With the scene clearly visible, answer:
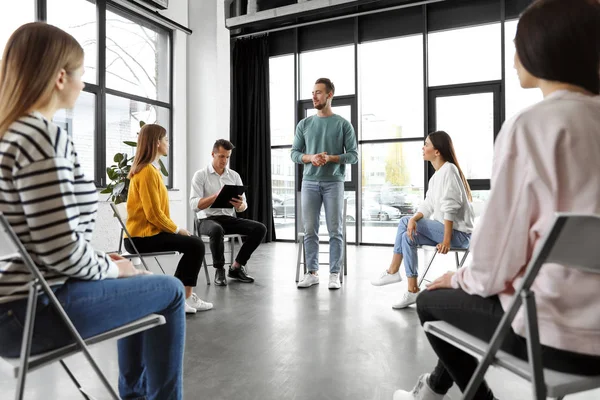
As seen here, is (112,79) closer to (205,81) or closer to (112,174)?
(205,81)

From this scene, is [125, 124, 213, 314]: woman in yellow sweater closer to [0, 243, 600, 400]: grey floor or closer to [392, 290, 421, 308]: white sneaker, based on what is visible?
[0, 243, 600, 400]: grey floor

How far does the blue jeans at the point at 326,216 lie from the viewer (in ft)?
11.6

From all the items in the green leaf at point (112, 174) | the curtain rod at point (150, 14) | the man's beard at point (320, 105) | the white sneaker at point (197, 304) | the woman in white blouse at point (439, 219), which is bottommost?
the white sneaker at point (197, 304)

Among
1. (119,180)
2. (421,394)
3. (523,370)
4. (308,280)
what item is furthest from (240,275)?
(523,370)

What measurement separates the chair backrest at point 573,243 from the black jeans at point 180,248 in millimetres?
2311

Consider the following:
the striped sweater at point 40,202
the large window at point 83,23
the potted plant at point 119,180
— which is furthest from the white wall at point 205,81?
the striped sweater at point 40,202

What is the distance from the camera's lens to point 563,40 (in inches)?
35.7

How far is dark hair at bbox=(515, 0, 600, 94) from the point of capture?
2.95 feet

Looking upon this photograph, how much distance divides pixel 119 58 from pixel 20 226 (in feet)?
17.7

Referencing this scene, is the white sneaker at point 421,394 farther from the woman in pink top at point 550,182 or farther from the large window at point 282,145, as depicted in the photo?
the large window at point 282,145

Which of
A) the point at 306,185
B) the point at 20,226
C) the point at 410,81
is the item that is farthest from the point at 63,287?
the point at 410,81

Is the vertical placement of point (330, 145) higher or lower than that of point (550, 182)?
higher

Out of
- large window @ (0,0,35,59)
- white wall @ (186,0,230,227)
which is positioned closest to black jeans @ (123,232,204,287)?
large window @ (0,0,35,59)

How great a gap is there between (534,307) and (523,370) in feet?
0.50
